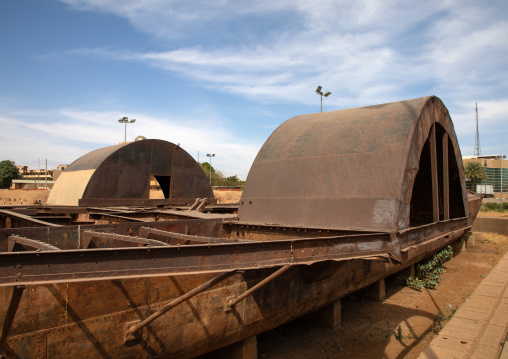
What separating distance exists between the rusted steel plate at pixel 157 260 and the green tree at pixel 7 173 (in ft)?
276

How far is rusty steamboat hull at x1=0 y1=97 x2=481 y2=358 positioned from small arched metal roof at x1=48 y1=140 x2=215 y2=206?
3912 mm

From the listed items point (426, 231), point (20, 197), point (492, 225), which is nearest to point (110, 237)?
point (426, 231)

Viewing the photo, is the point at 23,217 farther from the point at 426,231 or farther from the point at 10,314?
the point at 426,231

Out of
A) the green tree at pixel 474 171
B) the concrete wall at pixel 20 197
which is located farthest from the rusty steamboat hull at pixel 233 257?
the green tree at pixel 474 171

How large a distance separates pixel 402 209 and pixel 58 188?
535 inches

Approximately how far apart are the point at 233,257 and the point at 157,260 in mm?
723

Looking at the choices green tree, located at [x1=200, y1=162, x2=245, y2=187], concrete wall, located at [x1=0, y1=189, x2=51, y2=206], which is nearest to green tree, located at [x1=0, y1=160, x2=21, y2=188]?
green tree, located at [x1=200, y1=162, x2=245, y2=187]

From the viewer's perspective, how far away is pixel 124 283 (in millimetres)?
3768

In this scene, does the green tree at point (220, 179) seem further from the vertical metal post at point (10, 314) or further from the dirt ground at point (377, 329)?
the vertical metal post at point (10, 314)

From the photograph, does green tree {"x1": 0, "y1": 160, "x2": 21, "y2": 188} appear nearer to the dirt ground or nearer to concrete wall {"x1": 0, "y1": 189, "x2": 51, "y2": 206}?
concrete wall {"x1": 0, "y1": 189, "x2": 51, "y2": 206}

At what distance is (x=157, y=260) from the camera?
312 cm

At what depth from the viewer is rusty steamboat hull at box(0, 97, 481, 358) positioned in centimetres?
315

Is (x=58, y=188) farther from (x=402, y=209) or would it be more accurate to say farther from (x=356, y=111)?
(x=402, y=209)

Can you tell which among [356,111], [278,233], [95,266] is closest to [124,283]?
[95,266]
